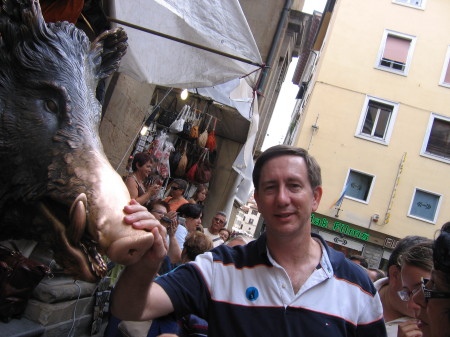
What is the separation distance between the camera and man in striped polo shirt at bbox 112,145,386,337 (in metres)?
1.61

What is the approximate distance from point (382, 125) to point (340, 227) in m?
5.57

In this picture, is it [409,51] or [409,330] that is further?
[409,51]

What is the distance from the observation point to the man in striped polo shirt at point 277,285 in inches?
63.3

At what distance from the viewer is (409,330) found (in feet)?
6.75

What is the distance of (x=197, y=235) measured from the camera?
12.0 ft

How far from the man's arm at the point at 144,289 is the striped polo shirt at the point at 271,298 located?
78mm

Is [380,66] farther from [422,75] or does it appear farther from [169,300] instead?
[169,300]

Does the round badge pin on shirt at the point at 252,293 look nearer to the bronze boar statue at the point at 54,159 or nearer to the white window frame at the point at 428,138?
the bronze boar statue at the point at 54,159

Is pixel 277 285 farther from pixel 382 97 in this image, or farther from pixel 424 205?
pixel 382 97

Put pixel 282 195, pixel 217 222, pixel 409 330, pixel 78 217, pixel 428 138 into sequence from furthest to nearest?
pixel 428 138 < pixel 217 222 < pixel 409 330 < pixel 282 195 < pixel 78 217

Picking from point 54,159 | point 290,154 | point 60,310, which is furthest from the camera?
point 60,310

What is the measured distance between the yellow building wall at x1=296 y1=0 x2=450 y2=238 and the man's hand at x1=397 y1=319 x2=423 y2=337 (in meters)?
16.2

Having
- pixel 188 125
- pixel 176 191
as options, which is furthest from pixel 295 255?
pixel 188 125

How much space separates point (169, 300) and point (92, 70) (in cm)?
103
